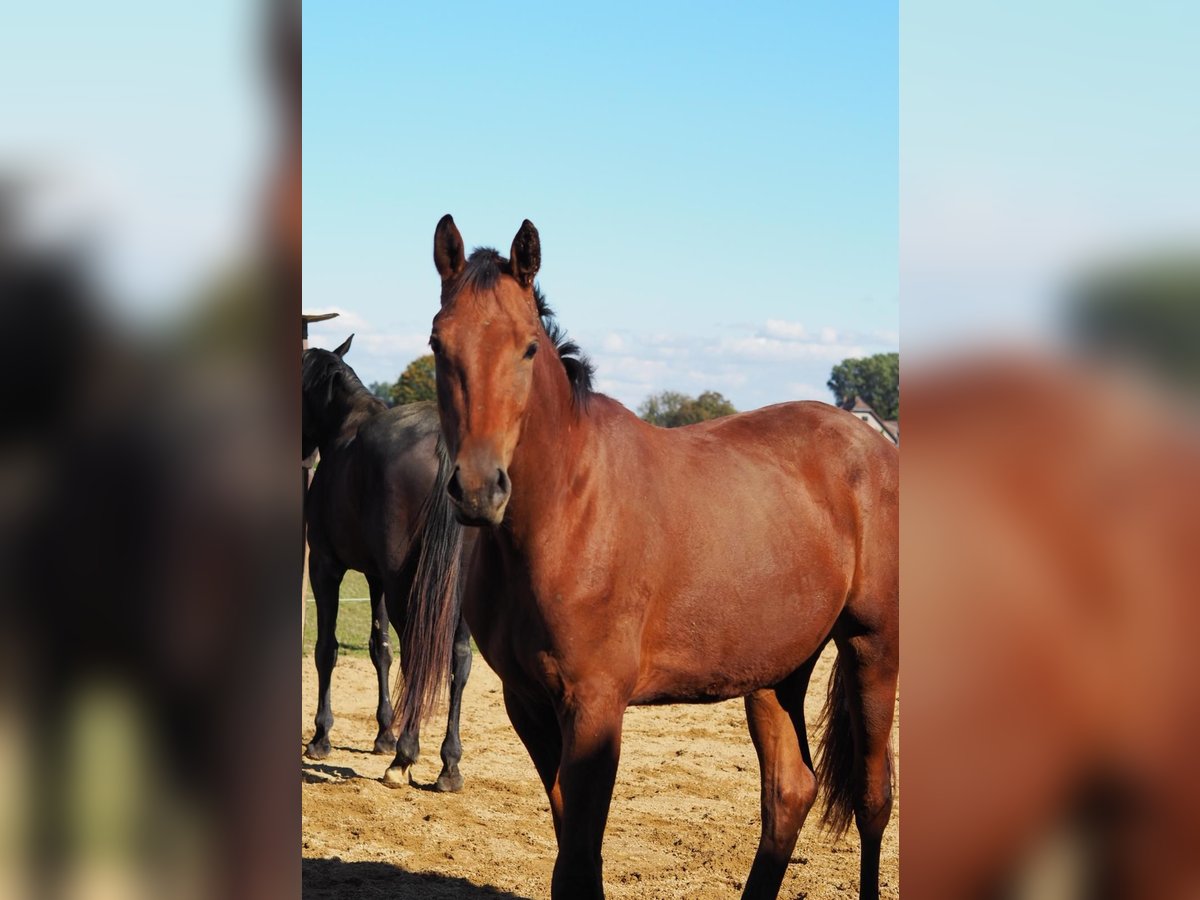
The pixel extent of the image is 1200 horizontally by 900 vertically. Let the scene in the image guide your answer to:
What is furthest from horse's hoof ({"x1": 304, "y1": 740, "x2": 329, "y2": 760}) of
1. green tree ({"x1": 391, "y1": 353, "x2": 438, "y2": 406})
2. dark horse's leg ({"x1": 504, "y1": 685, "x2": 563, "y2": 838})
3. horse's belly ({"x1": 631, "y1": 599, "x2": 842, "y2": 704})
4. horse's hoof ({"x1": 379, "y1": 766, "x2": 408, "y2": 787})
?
green tree ({"x1": 391, "y1": 353, "x2": 438, "y2": 406})

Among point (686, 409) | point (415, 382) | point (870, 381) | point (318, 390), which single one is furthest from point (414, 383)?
point (318, 390)

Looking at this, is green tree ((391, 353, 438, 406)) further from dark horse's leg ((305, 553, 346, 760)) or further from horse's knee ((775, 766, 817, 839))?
horse's knee ((775, 766, 817, 839))

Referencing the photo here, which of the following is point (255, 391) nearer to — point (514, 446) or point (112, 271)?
point (112, 271)

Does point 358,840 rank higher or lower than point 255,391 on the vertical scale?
lower

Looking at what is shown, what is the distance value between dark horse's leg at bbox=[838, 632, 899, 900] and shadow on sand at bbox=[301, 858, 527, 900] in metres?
1.40

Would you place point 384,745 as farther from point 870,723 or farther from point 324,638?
point 870,723

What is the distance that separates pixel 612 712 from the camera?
320 cm

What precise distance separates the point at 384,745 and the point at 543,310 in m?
4.29

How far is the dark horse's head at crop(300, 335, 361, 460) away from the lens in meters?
7.18

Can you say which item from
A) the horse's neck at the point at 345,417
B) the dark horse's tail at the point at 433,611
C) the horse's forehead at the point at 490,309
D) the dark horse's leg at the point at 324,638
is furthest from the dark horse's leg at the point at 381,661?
the horse's forehead at the point at 490,309

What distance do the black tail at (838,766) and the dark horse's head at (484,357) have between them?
202 centimetres

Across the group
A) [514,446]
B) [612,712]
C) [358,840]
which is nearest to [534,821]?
[358,840]

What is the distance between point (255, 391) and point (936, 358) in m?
0.58

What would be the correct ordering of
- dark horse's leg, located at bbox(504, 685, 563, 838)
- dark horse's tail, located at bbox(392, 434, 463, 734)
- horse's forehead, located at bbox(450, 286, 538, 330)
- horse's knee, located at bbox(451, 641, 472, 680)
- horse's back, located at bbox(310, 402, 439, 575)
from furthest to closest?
horse's knee, located at bbox(451, 641, 472, 680) < horse's back, located at bbox(310, 402, 439, 575) < dark horse's tail, located at bbox(392, 434, 463, 734) < dark horse's leg, located at bbox(504, 685, 563, 838) < horse's forehead, located at bbox(450, 286, 538, 330)
